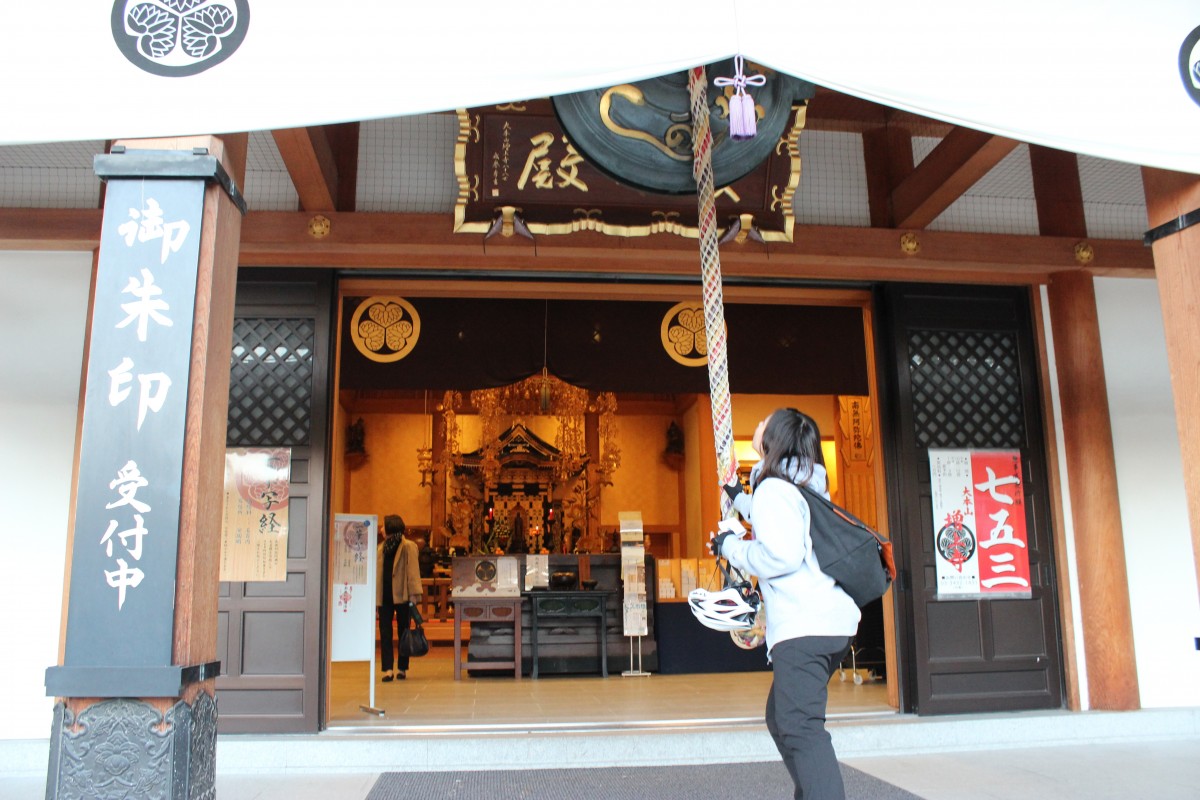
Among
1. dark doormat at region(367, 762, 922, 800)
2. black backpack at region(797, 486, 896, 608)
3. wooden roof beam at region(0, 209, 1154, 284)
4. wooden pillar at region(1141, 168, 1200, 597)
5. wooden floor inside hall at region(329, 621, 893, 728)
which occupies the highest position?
wooden roof beam at region(0, 209, 1154, 284)

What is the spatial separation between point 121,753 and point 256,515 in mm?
2674

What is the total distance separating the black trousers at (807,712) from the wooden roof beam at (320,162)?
2.92 meters

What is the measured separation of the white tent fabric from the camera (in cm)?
245

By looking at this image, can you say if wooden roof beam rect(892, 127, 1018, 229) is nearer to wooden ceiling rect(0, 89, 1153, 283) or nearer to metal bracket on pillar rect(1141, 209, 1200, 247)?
wooden ceiling rect(0, 89, 1153, 283)

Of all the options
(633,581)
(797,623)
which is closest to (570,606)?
(633,581)

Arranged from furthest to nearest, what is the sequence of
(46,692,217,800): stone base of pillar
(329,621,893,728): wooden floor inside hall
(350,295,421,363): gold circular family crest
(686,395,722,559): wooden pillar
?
(686,395,722,559): wooden pillar
(350,295,421,363): gold circular family crest
(329,621,893,728): wooden floor inside hall
(46,692,217,800): stone base of pillar

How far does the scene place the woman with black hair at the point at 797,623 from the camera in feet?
7.57

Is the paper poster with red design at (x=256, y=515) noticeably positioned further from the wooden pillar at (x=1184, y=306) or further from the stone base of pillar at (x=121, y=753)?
the wooden pillar at (x=1184, y=306)

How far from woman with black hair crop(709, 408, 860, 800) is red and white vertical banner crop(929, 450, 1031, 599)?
3.00m

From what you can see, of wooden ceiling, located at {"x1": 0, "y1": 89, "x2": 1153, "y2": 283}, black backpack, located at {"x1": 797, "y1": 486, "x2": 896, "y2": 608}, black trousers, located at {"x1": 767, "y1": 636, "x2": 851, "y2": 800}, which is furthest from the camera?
wooden ceiling, located at {"x1": 0, "y1": 89, "x2": 1153, "y2": 283}

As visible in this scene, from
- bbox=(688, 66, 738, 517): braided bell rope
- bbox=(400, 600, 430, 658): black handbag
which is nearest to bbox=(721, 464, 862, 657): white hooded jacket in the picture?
bbox=(688, 66, 738, 517): braided bell rope

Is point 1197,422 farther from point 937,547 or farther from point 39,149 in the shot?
point 39,149

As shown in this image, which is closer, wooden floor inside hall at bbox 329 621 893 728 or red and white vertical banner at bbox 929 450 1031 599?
wooden floor inside hall at bbox 329 621 893 728

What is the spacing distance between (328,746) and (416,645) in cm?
197
